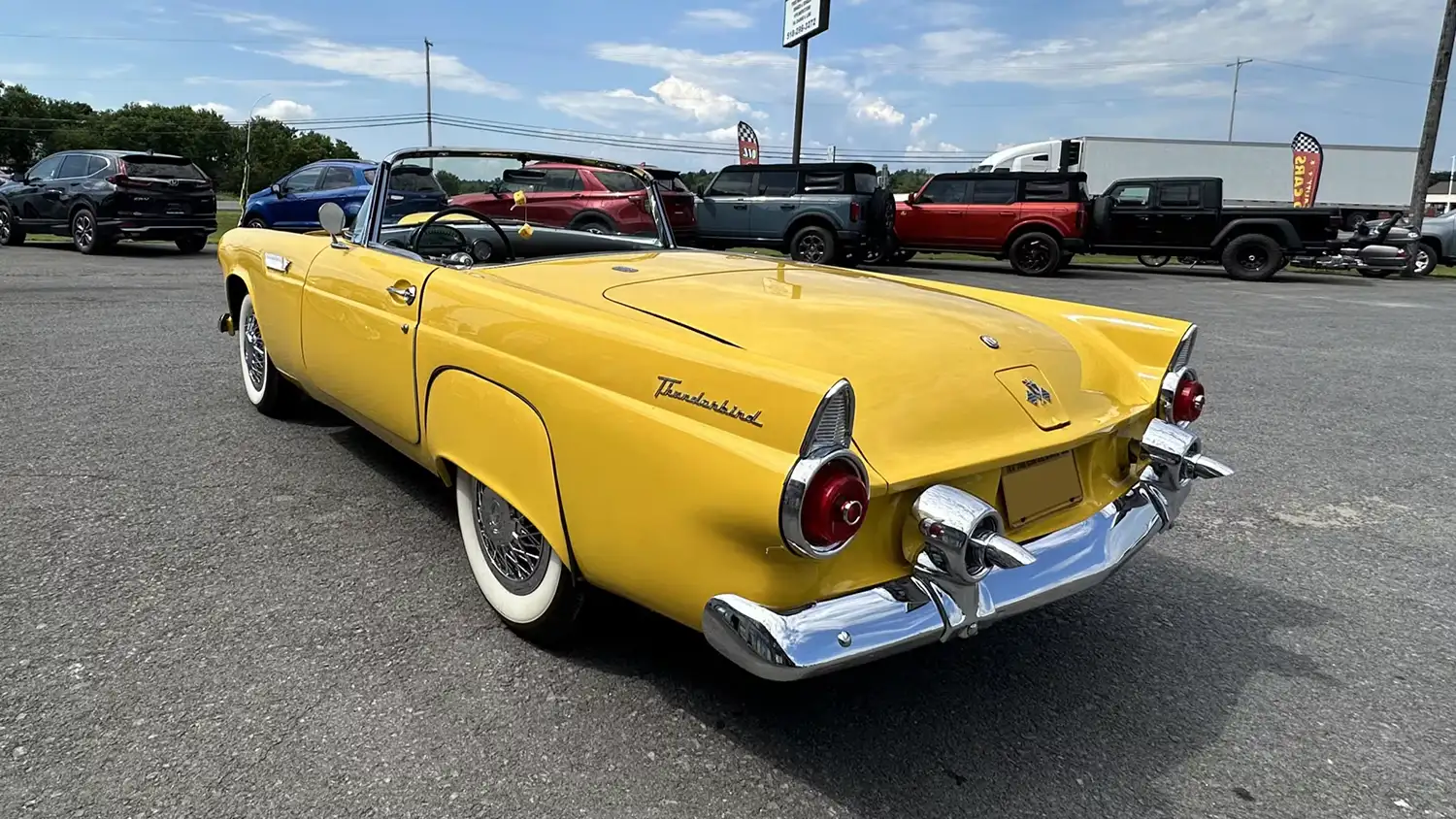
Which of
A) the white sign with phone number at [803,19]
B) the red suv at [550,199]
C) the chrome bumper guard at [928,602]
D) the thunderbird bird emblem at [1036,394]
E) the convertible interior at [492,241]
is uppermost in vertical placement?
the white sign with phone number at [803,19]

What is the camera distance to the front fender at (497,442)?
230 centimetres

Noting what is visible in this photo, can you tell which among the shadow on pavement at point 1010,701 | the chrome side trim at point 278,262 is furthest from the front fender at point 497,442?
the chrome side trim at point 278,262

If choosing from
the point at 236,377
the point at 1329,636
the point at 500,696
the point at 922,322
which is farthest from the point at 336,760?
the point at 236,377

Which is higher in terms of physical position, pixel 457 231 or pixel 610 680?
pixel 457 231

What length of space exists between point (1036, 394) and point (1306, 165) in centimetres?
2822

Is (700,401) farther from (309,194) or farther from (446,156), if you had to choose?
(309,194)

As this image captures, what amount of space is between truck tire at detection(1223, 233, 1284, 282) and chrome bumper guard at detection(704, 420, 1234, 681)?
16.2m

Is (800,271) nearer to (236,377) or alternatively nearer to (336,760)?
(336,760)

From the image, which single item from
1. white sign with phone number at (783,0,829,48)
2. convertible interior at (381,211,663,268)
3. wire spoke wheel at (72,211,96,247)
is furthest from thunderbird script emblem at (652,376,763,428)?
white sign with phone number at (783,0,829,48)

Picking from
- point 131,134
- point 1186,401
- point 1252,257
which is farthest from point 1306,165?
point 131,134

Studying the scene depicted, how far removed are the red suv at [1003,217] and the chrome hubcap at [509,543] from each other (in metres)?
14.6

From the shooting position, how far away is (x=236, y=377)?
574 centimetres

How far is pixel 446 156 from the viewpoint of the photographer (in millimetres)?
4086

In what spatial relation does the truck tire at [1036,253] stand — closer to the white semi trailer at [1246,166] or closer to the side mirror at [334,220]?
the white semi trailer at [1246,166]
